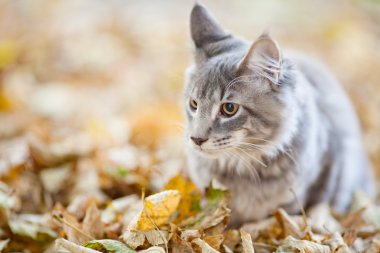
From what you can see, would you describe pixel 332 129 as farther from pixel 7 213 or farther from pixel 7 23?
pixel 7 23

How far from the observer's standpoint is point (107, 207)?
2352mm

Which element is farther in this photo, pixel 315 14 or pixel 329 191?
pixel 315 14

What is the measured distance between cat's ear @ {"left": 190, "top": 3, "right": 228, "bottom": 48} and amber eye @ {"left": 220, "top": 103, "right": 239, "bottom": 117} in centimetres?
44

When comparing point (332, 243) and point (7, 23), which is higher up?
point (7, 23)

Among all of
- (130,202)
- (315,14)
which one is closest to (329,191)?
(130,202)

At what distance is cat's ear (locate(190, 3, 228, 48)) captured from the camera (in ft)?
7.66

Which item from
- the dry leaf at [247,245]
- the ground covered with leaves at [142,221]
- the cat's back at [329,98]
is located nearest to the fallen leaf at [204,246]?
the ground covered with leaves at [142,221]

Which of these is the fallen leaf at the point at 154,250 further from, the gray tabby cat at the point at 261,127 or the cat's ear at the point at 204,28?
the cat's ear at the point at 204,28

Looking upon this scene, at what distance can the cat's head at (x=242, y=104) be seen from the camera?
2062 millimetres

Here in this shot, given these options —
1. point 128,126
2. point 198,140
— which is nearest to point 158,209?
point 198,140

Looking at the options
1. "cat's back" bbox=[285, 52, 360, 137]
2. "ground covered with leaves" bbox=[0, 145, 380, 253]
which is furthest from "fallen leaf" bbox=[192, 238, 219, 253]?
"cat's back" bbox=[285, 52, 360, 137]

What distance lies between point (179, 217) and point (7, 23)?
12.0 ft

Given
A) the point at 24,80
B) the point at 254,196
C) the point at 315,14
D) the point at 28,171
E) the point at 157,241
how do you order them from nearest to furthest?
the point at 157,241
the point at 254,196
the point at 28,171
the point at 24,80
the point at 315,14

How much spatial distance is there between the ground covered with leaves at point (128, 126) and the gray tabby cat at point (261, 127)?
14 cm
